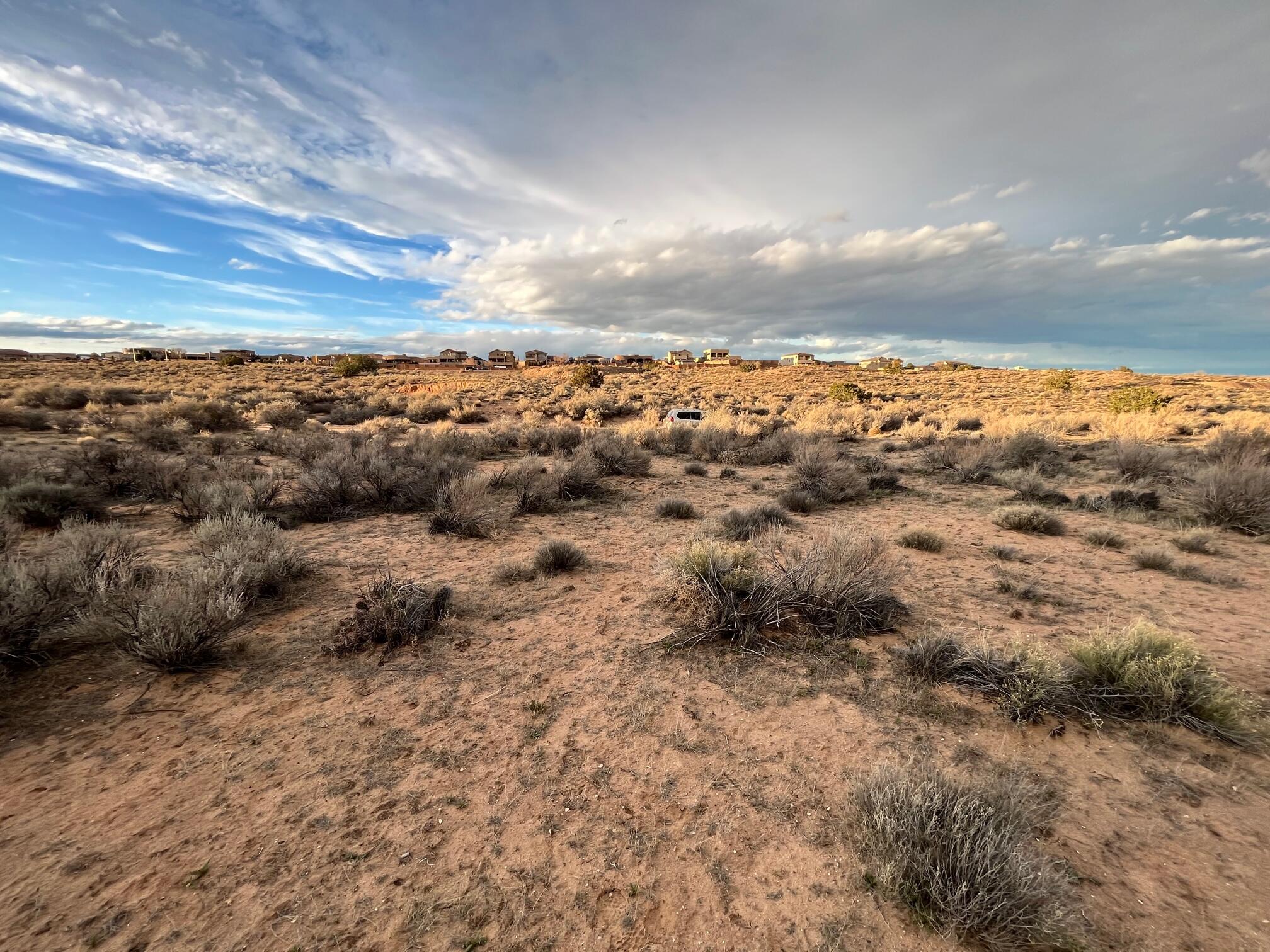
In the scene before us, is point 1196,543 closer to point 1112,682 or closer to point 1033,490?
point 1033,490

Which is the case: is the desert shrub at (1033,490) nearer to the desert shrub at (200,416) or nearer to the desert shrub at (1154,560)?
the desert shrub at (1154,560)

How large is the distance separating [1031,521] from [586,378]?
30.7m

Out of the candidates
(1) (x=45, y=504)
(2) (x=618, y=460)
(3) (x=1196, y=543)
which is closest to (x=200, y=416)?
(1) (x=45, y=504)

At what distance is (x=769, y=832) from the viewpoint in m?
2.65

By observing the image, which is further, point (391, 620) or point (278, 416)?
point (278, 416)

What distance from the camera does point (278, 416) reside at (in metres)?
20.7

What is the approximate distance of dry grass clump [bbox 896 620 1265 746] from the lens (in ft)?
11.0

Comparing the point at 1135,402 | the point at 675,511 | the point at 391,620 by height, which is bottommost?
the point at 675,511

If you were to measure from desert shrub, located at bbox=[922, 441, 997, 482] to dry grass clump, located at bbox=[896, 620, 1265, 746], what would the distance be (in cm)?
867

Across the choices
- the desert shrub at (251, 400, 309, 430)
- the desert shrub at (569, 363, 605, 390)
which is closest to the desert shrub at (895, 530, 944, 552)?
the desert shrub at (251, 400, 309, 430)

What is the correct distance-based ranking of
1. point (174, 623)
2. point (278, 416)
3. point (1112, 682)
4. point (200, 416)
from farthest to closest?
1. point (278, 416)
2. point (200, 416)
3. point (174, 623)
4. point (1112, 682)

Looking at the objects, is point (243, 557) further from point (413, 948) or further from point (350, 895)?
point (413, 948)

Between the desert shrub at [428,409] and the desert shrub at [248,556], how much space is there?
57.0 ft

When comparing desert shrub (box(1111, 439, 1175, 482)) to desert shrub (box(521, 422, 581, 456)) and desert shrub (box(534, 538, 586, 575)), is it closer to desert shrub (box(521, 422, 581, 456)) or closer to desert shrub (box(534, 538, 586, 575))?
desert shrub (box(534, 538, 586, 575))
